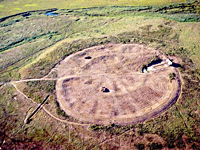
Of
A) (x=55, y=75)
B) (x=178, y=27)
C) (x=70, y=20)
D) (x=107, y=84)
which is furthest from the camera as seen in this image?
(x=70, y=20)

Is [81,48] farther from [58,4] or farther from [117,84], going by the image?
A: [58,4]

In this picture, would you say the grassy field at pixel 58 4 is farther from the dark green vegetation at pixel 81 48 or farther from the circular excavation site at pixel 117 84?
the circular excavation site at pixel 117 84

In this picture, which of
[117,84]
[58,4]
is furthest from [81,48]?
[58,4]

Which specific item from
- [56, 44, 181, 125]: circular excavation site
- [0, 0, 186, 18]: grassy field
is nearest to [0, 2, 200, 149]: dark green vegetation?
[56, 44, 181, 125]: circular excavation site

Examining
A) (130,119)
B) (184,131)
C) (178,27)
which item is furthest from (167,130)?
(178,27)

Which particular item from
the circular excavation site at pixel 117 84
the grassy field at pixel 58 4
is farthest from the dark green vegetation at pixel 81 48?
the grassy field at pixel 58 4

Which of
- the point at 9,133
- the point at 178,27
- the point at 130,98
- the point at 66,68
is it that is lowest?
the point at 9,133

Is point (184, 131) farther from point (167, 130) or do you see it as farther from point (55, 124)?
point (55, 124)
